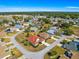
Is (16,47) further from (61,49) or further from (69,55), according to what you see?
(69,55)

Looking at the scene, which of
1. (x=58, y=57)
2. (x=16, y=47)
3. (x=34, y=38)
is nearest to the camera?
(x=58, y=57)

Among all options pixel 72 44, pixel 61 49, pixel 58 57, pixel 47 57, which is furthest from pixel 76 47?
pixel 47 57

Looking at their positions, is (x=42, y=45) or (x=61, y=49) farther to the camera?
(x=42, y=45)

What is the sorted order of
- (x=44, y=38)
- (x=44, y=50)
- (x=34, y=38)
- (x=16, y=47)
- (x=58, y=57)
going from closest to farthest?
(x=58, y=57) → (x=44, y=50) → (x=16, y=47) → (x=34, y=38) → (x=44, y=38)

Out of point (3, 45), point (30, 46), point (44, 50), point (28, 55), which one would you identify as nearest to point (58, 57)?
point (44, 50)

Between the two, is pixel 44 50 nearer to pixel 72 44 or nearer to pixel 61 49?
pixel 61 49

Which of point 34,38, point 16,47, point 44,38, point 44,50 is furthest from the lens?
point 44,38

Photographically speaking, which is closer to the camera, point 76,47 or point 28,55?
point 28,55

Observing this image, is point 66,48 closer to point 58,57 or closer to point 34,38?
point 58,57
